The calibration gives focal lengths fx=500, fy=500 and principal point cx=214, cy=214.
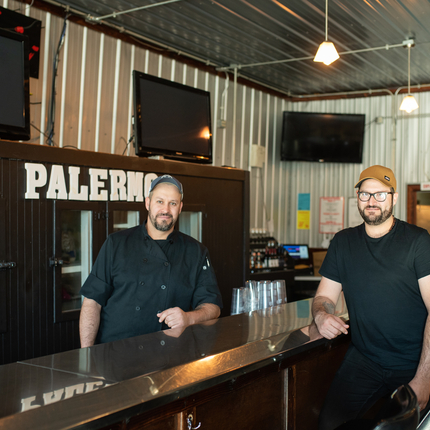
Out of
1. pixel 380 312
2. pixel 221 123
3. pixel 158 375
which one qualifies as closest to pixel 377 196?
pixel 380 312

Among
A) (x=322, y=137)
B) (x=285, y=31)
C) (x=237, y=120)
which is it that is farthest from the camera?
(x=322, y=137)

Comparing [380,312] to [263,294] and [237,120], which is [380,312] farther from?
[237,120]

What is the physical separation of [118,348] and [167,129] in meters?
2.81

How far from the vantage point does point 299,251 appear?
7012 millimetres

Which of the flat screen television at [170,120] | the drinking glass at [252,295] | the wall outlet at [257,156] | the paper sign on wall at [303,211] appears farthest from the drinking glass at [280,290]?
the paper sign on wall at [303,211]

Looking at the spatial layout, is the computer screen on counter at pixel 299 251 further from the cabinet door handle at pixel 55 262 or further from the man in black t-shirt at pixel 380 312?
the man in black t-shirt at pixel 380 312

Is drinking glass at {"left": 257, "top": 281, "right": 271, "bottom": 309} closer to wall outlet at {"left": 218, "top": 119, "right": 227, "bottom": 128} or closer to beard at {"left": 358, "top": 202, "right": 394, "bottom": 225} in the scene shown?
beard at {"left": 358, "top": 202, "right": 394, "bottom": 225}

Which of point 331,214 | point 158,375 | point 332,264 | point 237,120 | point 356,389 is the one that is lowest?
point 356,389

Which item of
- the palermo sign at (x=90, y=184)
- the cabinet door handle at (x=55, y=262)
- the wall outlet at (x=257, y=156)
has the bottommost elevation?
the cabinet door handle at (x=55, y=262)

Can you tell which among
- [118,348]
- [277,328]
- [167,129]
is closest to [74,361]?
[118,348]

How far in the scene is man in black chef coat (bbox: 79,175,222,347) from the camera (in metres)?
2.47

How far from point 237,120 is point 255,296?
419cm

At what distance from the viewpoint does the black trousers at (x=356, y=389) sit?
→ 7.30 ft

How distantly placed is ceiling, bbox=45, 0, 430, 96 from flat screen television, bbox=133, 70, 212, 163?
655mm
